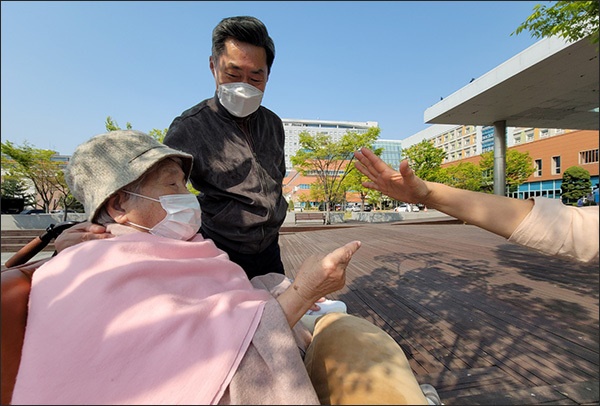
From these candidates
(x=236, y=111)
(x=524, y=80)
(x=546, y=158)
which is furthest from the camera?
(x=524, y=80)

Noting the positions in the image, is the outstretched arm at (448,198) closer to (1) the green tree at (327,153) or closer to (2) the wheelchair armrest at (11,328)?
(2) the wheelchair armrest at (11,328)

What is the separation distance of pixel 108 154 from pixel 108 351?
2.56 ft

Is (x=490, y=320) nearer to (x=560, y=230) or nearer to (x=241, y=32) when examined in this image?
(x=560, y=230)

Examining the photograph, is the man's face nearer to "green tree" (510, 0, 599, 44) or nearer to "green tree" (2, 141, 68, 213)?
"green tree" (510, 0, 599, 44)

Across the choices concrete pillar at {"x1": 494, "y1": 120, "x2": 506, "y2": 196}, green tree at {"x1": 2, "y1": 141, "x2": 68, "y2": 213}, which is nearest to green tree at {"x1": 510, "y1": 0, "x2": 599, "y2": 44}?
concrete pillar at {"x1": 494, "y1": 120, "x2": 506, "y2": 196}

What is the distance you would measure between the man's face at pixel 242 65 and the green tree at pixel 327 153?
1511 cm

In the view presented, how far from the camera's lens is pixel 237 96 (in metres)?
1.56

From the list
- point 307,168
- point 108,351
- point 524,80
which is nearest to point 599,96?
point 108,351

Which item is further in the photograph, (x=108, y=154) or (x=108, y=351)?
(x=108, y=154)

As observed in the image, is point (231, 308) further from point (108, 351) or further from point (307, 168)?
point (307, 168)

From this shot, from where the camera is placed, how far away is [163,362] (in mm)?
786

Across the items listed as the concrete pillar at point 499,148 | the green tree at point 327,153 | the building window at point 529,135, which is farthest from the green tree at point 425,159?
the green tree at point 327,153

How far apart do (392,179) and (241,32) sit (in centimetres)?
115

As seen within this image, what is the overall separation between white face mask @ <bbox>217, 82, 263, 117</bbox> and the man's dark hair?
212 mm
